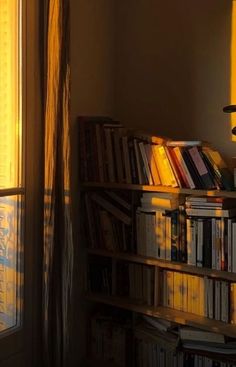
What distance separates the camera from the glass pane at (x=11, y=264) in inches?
84.5

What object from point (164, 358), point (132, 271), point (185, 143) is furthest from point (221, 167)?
point (164, 358)

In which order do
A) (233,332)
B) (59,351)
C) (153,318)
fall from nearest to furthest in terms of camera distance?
(233,332)
(59,351)
(153,318)

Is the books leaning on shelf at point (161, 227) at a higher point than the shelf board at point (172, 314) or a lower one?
higher

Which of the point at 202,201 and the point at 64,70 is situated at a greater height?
the point at 64,70

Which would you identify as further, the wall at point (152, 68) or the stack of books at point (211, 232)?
the wall at point (152, 68)

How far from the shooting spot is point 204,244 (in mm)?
2127

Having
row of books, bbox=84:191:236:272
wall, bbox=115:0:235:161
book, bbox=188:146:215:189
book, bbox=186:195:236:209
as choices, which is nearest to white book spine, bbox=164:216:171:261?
row of books, bbox=84:191:236:272

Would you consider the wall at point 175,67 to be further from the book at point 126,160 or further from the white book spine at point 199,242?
the white book spine at point 199,242

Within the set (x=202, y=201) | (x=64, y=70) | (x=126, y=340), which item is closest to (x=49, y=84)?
(x=64, y=70)

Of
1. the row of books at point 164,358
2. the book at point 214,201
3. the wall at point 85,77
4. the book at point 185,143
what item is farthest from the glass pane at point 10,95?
the row of books at point 164,358

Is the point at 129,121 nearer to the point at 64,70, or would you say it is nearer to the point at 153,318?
the point at 64,70

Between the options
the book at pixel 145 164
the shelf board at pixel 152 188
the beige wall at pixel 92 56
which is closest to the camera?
the shelf board at pixel 152 188

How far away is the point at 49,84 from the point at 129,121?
2.12ft

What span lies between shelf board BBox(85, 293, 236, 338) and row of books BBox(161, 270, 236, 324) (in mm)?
26
